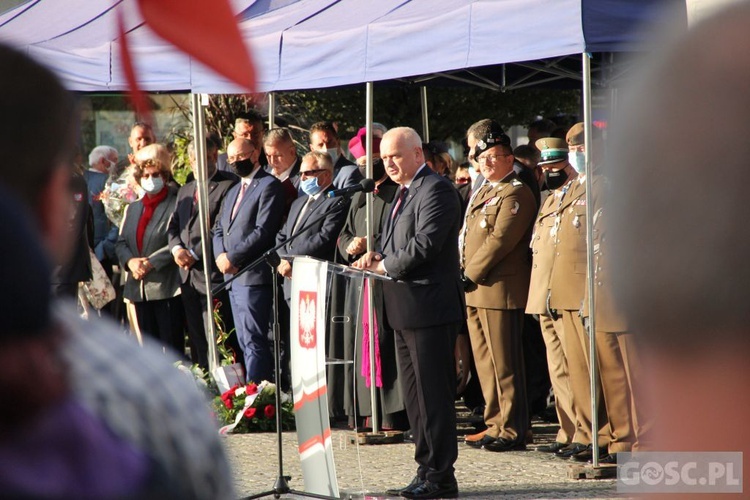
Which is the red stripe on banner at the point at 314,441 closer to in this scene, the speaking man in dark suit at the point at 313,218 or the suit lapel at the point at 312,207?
the speaking man in dark suit at the point at 313,218

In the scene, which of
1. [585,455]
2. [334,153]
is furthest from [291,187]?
[585,455]

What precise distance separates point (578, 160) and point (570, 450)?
1838mm

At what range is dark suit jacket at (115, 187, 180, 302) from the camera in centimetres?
1004

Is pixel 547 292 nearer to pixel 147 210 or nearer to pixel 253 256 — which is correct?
pixel 253 256

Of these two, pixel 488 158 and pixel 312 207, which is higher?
pixel 488 158

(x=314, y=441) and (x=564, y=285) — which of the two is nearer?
(x=314, y=441)

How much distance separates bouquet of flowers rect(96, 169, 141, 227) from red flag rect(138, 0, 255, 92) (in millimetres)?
9728

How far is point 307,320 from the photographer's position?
614cm

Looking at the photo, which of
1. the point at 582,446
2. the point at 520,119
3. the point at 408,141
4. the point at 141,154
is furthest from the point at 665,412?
the point at 520,119

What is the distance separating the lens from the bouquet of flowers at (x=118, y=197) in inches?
425

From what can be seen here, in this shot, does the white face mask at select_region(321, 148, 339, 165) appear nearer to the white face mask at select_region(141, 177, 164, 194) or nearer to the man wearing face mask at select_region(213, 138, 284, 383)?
the man wearing face mask at select_region(213, 138, 284, 383)

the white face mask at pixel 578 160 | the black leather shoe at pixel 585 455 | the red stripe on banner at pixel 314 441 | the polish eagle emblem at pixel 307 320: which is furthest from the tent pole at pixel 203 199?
the black leather shoe at pixel 585 455

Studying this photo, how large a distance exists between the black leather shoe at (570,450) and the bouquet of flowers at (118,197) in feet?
16.9

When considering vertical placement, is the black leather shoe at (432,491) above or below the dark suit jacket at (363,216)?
below
